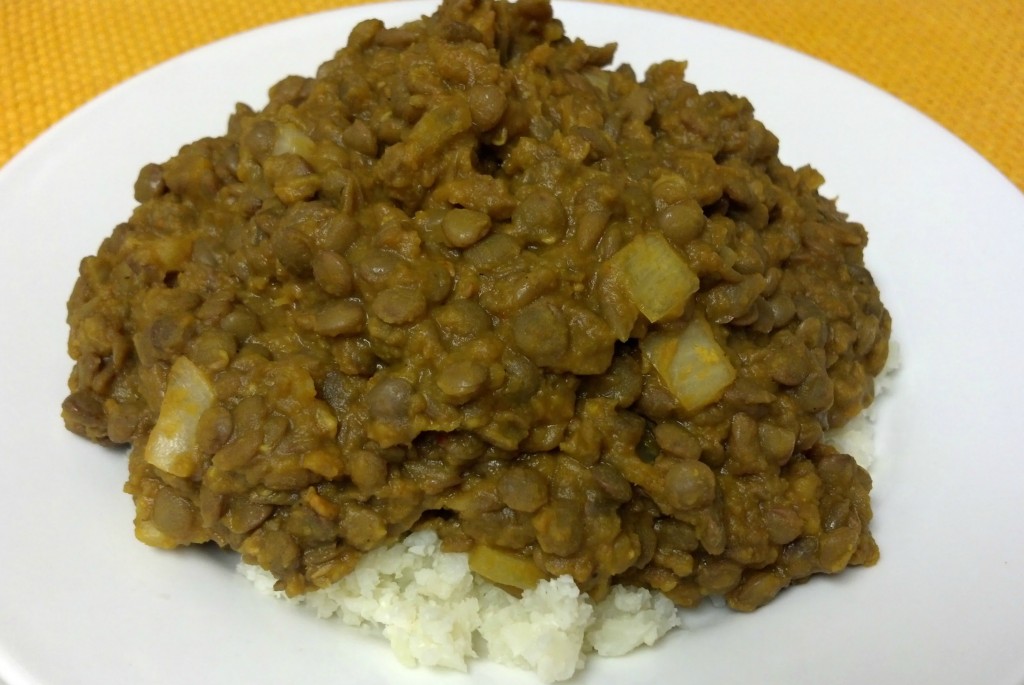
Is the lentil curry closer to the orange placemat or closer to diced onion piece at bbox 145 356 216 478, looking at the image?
diced onion piece at bbox 145 356 216 478

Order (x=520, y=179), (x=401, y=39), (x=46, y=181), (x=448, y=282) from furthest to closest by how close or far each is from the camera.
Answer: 1. (x=46, y=181)
2. (x=401, y=39)
3. (x=520, y=179)
4. (x=448, y=282)

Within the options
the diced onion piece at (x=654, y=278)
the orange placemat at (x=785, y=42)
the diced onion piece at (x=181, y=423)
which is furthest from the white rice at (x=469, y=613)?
the orange placemat at (x=785, y=42)

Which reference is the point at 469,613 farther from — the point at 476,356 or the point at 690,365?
the point at 690,365

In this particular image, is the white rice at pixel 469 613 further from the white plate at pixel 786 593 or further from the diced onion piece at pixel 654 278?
the diced onion piece at pixel 654 278

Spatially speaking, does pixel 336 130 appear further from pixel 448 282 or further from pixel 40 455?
pixel 40 455

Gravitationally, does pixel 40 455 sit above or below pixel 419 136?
below

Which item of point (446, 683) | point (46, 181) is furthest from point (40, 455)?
point (446, 683)
